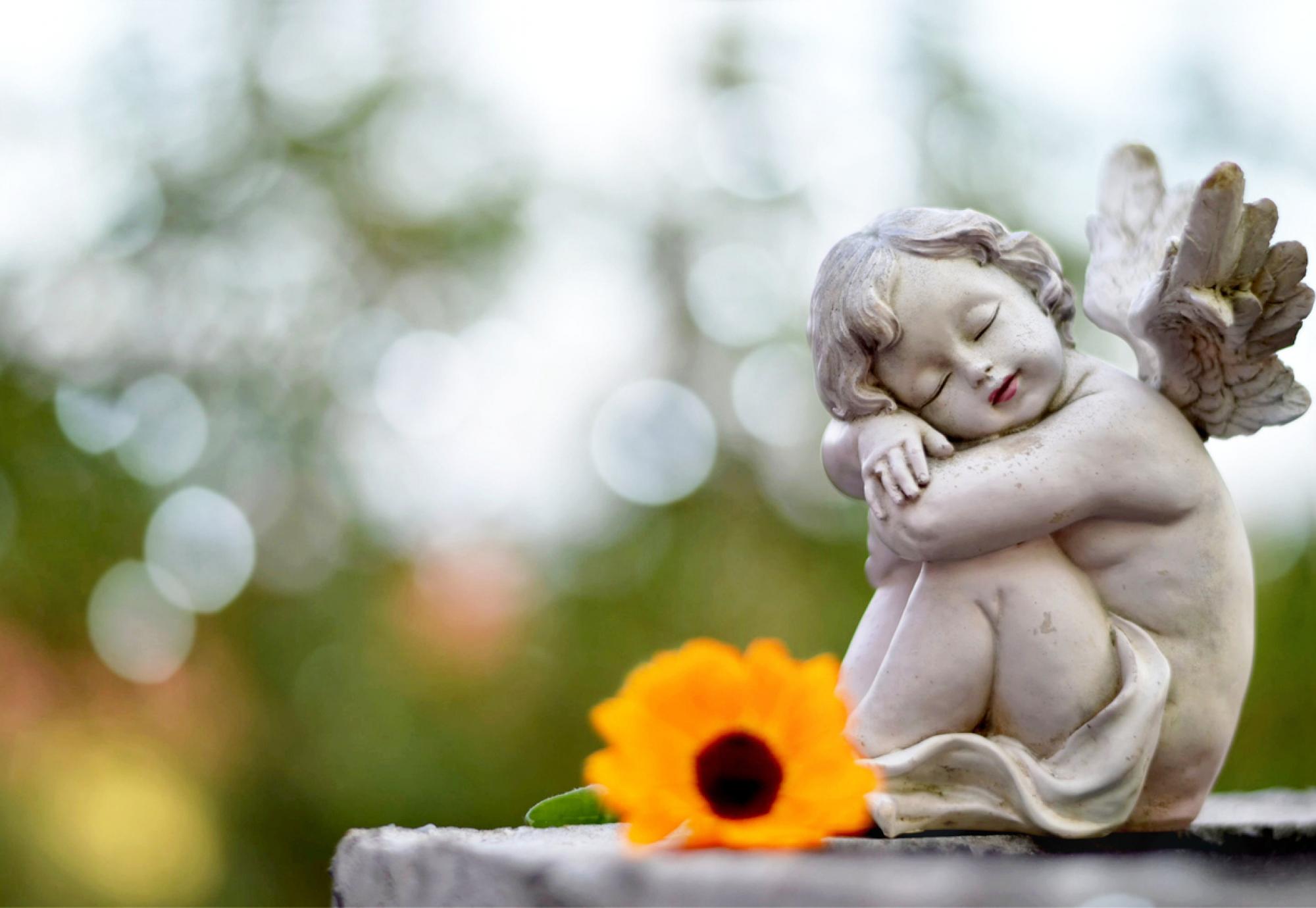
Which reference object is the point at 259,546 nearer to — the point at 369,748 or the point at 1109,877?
the point at 369,748

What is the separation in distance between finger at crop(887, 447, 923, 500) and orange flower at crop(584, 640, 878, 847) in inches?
15.5

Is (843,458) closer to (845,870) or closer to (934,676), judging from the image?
(934,676)

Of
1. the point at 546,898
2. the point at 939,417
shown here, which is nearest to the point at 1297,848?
the point at 939,417

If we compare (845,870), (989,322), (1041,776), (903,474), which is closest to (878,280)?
(989,322)

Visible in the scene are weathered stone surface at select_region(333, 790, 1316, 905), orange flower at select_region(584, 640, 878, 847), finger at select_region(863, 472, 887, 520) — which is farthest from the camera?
finger at select_region(863, 472, 887, 520)

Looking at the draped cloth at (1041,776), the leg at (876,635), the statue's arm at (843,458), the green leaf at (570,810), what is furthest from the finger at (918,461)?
the green leaf at (570,810)

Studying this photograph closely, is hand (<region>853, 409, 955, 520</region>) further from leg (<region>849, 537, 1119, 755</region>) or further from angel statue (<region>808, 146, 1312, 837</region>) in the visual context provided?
leg (<region>849, 537, 1119, 755</region>)

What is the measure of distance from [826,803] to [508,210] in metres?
4.58

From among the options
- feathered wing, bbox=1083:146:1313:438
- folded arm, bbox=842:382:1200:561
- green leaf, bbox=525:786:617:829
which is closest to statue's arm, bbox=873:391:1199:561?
folded arm, bbox=842:382:1200:561

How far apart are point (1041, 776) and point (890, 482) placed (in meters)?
0.46

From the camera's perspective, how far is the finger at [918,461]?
1806mm

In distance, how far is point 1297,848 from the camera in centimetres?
182

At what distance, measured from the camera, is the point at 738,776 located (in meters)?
1.47

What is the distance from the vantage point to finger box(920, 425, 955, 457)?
6.09 ft
